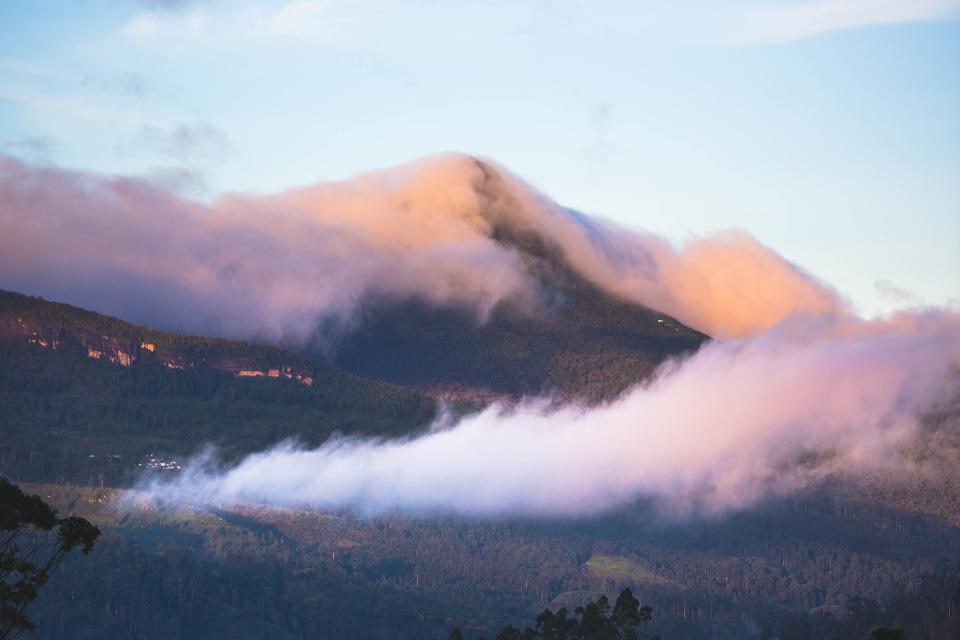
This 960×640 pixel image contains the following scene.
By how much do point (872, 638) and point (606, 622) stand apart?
1324 inches

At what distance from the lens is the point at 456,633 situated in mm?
172125

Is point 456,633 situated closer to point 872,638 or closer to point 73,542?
point 872,638

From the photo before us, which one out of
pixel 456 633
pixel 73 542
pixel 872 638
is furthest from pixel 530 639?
pixel 73 542

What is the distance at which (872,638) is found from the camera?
146m

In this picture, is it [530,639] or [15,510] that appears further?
[530,639]

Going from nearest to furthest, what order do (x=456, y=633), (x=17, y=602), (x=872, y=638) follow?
(x=17, y=602), (x=872, y=638), (x=456, y=633)

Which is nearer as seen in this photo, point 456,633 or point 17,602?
point 17,602

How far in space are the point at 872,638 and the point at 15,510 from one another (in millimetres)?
64525

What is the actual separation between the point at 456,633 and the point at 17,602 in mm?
63770

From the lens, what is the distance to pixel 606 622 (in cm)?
17450

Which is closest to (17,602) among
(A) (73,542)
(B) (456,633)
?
(A) (73,542)

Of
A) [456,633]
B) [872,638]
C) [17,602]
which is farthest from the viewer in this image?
[456,633]

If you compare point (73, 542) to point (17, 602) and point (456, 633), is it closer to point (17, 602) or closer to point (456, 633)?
point (17, 602)

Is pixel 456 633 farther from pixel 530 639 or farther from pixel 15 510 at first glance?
pixel 15 510
